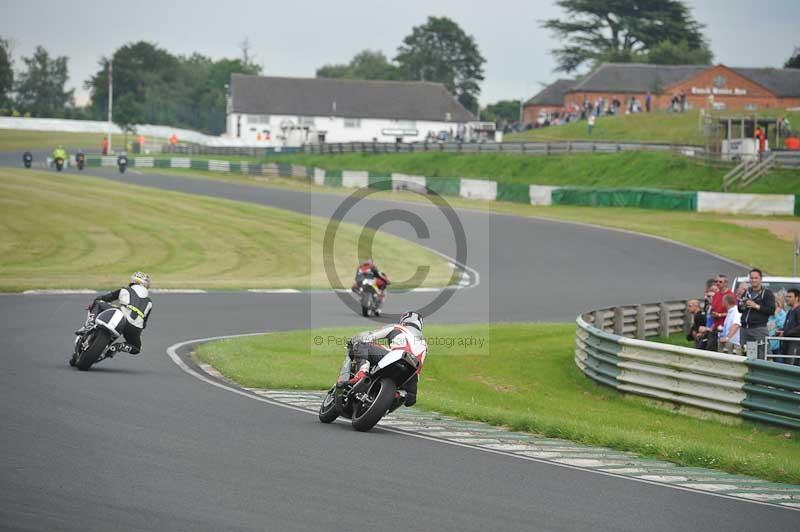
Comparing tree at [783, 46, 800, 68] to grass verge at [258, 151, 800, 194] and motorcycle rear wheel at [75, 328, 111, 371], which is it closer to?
grass verge at [258, 151, 800, 194]

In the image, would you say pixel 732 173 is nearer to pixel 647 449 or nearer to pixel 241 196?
pixel 241 196

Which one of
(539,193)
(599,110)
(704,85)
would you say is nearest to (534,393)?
(539,193)

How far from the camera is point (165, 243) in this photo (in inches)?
1673

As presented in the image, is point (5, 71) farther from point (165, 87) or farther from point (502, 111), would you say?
point (502, 111)

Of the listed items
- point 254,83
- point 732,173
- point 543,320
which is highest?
point 254,83

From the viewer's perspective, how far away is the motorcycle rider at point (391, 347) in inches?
461

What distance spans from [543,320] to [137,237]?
20.8 m

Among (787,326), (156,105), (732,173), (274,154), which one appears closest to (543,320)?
(787,326)

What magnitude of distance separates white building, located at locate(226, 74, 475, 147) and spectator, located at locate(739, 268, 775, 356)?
339 feet

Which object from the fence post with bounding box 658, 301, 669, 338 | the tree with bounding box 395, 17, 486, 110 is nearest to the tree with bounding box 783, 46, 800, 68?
the tree with bounding box 395, 17, 486, 110

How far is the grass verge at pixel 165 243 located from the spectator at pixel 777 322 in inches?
716

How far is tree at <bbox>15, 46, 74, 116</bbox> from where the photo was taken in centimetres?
18762

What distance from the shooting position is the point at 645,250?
4425 centimetres
